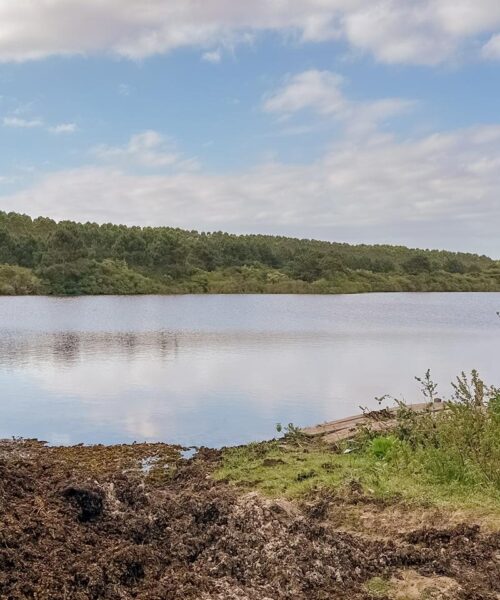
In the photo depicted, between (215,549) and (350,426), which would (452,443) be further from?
(215,549)

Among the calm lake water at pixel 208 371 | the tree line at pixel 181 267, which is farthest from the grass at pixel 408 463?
the tree line at pixel 181 267

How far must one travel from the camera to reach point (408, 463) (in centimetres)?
813

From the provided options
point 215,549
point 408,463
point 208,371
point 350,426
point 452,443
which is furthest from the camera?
point 208,371

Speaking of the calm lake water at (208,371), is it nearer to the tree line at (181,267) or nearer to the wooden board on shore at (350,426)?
the wooden board on shore at (350,426)

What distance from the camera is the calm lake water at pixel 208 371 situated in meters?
12.5

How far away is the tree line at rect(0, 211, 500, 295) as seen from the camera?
71812 mm

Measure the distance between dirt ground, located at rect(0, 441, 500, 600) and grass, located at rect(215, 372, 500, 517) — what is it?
50 cm

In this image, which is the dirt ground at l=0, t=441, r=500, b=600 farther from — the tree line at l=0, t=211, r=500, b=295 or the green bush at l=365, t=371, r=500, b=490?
the tree line at l=0, t=211, r=500, b=295

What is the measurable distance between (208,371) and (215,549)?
43.6 ft

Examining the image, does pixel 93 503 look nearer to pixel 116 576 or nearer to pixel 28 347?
pixel 116 576

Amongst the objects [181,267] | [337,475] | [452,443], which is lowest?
[337,475]

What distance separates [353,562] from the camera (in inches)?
209

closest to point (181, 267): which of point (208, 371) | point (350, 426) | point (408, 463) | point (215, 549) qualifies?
point (208, 371)

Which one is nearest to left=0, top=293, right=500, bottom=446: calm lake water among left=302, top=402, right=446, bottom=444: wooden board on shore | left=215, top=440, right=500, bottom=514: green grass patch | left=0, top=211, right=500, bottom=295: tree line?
left=302, top=402, right=446, bottom=444: wooden board on shore
